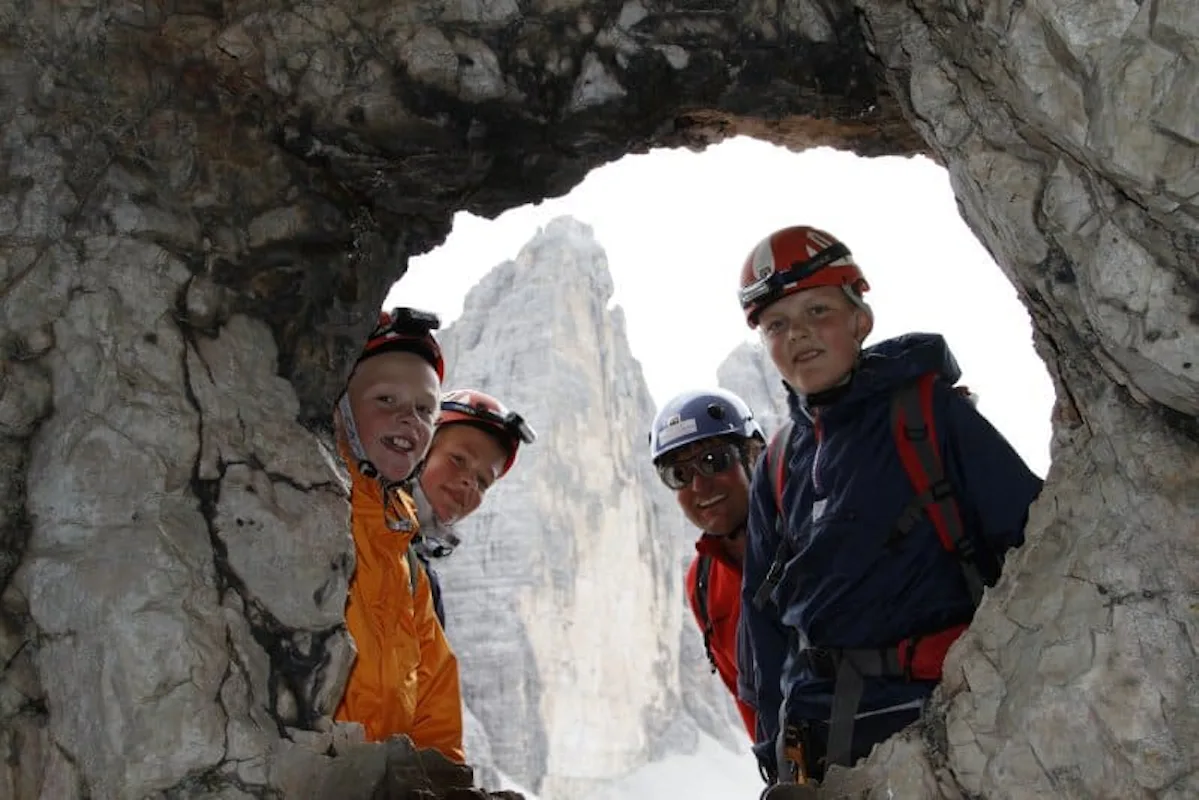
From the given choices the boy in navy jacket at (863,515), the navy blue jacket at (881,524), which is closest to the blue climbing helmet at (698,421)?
the boy in navy jacket at (863,515)

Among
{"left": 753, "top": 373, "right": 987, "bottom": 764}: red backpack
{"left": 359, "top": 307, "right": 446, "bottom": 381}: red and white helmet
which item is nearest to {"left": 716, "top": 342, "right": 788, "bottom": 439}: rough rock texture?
{"left": 359, "top": 307, "right": 446, "bottom": 381}: red and white helmet

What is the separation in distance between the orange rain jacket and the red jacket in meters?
1.57

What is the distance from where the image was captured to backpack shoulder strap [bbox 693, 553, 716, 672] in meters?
6.04

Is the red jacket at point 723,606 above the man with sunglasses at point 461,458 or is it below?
below

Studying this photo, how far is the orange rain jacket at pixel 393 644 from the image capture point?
428cm

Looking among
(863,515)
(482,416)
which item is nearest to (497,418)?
(482,416)

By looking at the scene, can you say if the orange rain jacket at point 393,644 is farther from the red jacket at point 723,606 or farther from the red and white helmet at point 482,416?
the red jacket at point 723,606

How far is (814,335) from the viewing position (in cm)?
450

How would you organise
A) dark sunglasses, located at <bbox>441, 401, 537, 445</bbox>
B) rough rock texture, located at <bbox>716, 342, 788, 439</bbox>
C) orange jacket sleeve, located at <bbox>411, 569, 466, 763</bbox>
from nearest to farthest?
orange jacket sleeve, located at <bbox>411, 569, 466, 763</bbox>
dark sunglasses, located at <bbox>441, 401, 537, 445</bbox>
rough rock texture, located at <bbox>716, 342, 788, 439</bbox>

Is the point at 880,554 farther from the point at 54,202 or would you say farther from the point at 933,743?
the point at 54,202

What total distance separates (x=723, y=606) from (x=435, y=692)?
1826 mm

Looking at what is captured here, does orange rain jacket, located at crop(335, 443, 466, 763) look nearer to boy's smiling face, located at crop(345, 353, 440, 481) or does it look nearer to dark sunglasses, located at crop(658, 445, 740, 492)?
boy's smiling face, located at crop(345, 353, 440, 481)

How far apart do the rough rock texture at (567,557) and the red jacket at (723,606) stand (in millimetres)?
36614

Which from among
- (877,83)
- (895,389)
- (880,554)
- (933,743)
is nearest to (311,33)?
(877,83)
